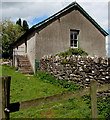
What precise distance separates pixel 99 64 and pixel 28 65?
10.4m

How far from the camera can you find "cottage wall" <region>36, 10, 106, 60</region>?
15242mm

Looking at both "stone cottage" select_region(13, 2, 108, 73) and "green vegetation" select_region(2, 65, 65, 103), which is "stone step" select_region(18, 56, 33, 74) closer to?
"stone cottage" select_region(13, 2, 108, 73)

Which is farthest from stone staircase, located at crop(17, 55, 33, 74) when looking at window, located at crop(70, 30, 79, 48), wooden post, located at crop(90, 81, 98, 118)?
wooden post, located at crop(90, 81, 98, 118)

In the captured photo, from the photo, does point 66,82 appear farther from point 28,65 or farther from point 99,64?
point 28,65

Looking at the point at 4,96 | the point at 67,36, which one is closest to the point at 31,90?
the point at 4,96

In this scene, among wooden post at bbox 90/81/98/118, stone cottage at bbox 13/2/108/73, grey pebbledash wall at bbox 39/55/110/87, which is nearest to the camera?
wooden post at bbox 90/81/98/118

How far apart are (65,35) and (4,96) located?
14849mm

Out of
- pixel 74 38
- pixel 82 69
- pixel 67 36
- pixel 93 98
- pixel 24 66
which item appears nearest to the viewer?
pixel 93 98

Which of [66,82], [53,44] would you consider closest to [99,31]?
[53,44]

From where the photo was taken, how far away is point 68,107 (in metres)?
5.26

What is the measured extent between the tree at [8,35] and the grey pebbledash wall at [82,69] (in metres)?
25.9

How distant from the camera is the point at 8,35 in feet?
126

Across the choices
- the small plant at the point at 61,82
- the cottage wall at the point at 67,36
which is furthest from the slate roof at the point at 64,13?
the small plant at the point at 61,82

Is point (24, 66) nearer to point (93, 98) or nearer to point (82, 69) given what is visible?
point (82, 69)
